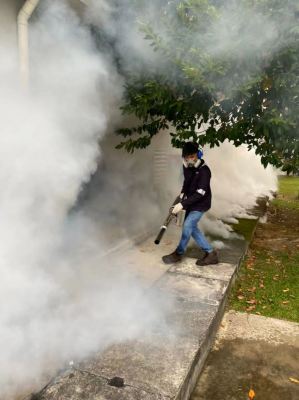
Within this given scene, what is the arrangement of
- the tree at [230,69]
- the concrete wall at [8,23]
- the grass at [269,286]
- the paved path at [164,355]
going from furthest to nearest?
1. the grass at [269,286]
2. the tree at [230,69]
3. the concrete wall at [8,23]
4. the paved path at [164,355]

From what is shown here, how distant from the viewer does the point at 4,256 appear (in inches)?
129

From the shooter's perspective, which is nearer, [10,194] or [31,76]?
[10,194]

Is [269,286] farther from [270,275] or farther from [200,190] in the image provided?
[200,190]

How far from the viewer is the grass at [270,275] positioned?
4.56m

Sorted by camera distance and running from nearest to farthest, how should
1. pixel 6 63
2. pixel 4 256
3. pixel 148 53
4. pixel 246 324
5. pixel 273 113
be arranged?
pixel 4 256, pixel 6 63, pixel 246 324, pixel 273 113, pixel 148 53

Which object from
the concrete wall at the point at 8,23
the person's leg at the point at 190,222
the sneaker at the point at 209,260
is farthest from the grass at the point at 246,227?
the concrete wall at the point at 8,23

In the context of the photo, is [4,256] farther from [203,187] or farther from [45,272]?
[203,187]

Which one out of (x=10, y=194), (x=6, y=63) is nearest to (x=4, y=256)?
(x=10, y=194)

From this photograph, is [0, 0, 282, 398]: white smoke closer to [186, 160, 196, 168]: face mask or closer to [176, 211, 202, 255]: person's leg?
[176, 211, 202, 255]: person's leg

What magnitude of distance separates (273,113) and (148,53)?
185cm

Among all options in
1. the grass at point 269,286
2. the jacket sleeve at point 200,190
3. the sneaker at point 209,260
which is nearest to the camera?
the grass at point 269,286

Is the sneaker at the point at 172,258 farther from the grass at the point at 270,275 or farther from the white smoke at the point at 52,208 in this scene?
the grass at the point at 270,275

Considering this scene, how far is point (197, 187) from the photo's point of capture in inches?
201

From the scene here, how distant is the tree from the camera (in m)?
4.22
